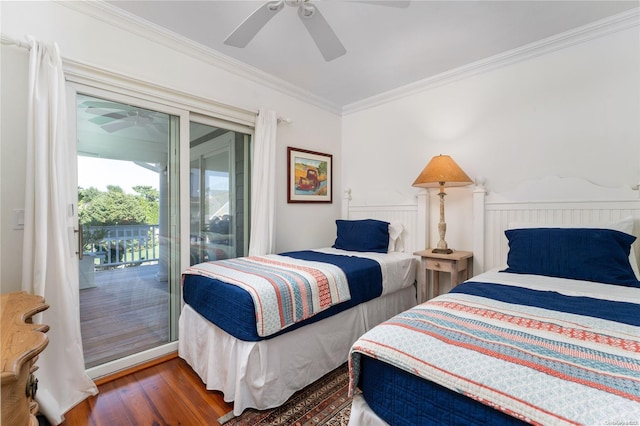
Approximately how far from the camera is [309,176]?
3475mm

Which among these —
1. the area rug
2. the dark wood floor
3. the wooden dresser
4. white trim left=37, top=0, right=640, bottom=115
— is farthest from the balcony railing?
white trim left=37, top=0, right=640, bottom=115

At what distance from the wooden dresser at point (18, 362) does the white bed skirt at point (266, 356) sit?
857mm

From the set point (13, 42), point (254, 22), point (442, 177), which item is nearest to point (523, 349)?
point (442, 177)

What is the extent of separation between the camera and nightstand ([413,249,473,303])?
2.51 m

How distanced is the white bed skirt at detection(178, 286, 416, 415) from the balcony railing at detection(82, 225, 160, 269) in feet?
1.91

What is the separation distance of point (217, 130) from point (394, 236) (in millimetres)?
2152

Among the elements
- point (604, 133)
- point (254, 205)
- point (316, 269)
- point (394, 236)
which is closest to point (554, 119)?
point (604, 133)

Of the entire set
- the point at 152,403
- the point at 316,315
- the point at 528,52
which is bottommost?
the point at 152,403

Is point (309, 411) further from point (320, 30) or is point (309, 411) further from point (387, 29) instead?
point (387, 29)

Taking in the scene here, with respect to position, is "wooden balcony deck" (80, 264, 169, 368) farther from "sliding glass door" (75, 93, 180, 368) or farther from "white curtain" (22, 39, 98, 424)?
"white curtain" (22, 39, 98, 424)

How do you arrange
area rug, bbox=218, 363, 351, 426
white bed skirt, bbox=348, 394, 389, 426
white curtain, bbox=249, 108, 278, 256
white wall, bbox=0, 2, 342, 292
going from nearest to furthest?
1. white bed skirt, bbox=348, 394, 389, 426
2. area rug, bbox=218, 363, 351, 426
3. white wall, bbox=0, 2, 342, 292
4. white curtain, bbox=249, 108, 278, 256

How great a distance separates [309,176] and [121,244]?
79.1 inches

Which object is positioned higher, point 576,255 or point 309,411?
point 576,255

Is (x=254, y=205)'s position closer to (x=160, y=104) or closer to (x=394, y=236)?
(x=160, y=104)
